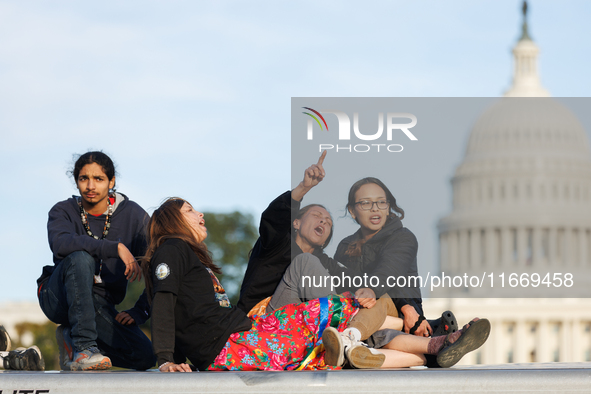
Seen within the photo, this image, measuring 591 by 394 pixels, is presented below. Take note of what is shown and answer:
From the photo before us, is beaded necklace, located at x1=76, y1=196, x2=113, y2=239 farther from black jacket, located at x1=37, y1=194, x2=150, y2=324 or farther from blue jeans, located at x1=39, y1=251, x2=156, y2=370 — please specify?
blue jeans, located at x1=39, y1=251, x2=156, y2=370

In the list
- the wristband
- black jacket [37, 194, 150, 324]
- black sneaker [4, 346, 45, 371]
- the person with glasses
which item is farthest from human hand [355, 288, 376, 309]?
black sneaker [4, 346, 45, 371]

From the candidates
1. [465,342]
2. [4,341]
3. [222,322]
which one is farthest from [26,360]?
[465,342]

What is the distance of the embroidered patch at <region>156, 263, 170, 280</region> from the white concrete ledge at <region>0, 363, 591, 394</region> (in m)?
0.66

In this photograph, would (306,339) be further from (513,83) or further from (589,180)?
(513,83)

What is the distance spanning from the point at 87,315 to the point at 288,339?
1.30 m

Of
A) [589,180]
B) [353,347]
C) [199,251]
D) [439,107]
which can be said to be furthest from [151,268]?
[589,180]

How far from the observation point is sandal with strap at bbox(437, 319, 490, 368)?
16.2 feet

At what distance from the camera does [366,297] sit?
5258mm

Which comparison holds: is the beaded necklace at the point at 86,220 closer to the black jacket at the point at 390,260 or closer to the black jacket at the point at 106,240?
the black jacket at the point at 106,240

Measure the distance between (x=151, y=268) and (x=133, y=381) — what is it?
865mm

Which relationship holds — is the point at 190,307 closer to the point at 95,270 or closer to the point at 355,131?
the point at 95,270

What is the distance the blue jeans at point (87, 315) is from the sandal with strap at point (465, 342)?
6.66ft

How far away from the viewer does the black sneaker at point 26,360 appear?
5320 mm

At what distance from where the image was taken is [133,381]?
14.3 feet
